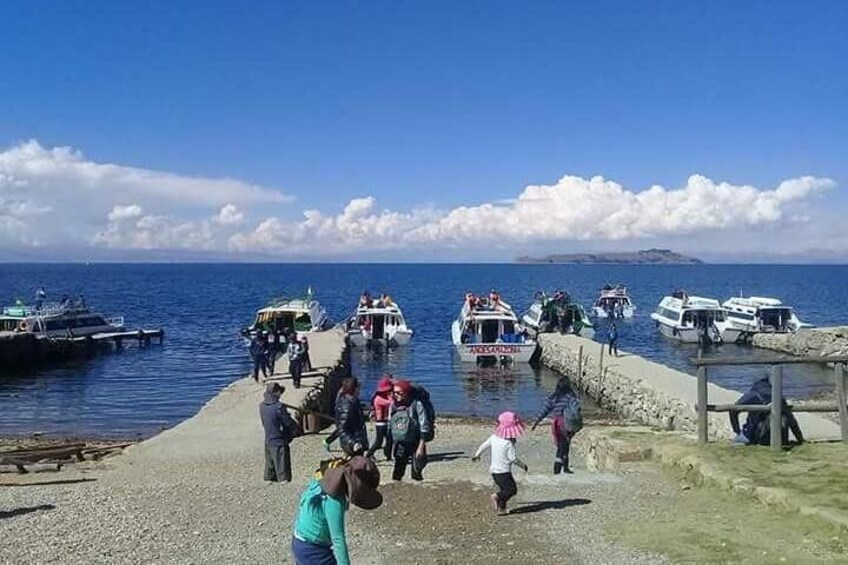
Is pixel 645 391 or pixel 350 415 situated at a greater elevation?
pixel 350 415

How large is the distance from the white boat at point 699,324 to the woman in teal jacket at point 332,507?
53.2 metres

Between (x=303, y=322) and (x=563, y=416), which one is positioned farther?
(x=303, y=322)

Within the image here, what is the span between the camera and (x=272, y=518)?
11500mm

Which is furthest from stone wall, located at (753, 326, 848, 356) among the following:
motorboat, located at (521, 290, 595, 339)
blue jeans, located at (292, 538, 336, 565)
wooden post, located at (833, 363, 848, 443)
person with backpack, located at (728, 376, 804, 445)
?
blue jeans, located at (292, 538, 336, 565)

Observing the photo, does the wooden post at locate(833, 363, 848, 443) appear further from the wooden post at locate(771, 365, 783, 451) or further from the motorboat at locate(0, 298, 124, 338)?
the motorboat at locate(0, 298, 124, 338)

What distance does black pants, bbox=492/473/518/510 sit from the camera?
11.3 meters

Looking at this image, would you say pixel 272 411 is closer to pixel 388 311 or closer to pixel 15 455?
pixel 15 455

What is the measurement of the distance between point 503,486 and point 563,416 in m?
3.92

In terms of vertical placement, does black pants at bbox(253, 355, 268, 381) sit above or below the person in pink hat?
below

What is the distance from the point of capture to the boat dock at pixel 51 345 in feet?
146

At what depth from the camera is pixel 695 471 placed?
12.7m

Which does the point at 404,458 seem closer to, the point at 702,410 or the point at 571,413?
the point at 571,413

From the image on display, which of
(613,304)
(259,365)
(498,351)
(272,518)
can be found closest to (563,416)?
(272,518)

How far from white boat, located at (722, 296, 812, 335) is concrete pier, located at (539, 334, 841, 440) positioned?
1703 cm
